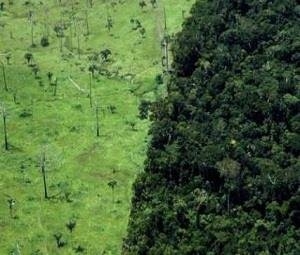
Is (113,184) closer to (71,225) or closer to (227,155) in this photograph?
(71,225)

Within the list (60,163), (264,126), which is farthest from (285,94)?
(60,163)

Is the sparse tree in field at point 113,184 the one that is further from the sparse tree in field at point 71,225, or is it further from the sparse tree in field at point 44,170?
the sparse tree in field at point 71,225

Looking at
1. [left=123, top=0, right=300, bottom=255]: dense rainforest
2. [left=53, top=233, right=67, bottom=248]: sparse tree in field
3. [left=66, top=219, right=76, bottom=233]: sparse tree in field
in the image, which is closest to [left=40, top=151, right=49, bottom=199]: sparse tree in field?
[left=66, top=219, right=76, bottom=233]: sparse tree in field

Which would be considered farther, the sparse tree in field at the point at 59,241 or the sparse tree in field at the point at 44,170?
the sparse tree in field at the point at 44,170

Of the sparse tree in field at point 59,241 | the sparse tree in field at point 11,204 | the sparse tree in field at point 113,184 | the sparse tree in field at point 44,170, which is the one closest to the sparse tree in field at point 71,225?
the sparse tree in field at point 59,241

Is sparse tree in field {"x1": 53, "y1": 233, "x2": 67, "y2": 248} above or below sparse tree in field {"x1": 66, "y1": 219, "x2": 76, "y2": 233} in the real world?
below

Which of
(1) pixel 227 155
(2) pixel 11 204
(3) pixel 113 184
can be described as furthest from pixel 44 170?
(1) pixel 227 155

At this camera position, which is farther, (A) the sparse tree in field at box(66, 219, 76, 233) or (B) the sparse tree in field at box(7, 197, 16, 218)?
(B) the sparse tree in field at box(7, 197, 16, 218)

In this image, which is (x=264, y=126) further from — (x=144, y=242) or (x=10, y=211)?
(x=10, y=211)

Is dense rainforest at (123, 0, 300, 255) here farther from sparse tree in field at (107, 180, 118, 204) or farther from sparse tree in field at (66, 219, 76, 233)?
sparse tree in field at (66, 219, 76, 233)

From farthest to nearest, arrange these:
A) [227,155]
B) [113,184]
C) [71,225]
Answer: [113,184] → [71,225] → [227,155]
